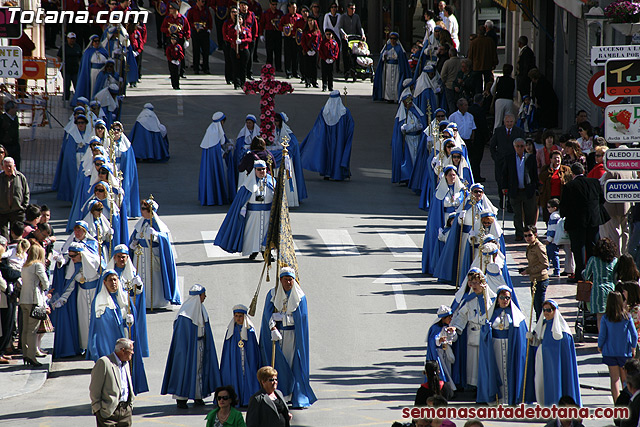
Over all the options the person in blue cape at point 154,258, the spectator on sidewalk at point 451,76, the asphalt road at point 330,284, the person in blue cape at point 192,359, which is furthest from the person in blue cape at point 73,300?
the spectator on sidewalk at point 451,76

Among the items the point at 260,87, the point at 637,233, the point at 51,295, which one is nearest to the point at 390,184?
the point at 260,87

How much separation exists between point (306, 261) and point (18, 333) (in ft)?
17.5

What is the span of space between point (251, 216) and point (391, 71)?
1363 cm

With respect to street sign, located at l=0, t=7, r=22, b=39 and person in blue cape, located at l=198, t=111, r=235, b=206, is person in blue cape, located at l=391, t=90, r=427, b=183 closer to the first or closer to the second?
person in blue cape, located at l=198, t=111, r=235, b=206

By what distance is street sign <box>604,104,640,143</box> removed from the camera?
12.5m

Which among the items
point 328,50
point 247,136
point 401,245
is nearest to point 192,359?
point 401,245

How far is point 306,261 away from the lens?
19531mm

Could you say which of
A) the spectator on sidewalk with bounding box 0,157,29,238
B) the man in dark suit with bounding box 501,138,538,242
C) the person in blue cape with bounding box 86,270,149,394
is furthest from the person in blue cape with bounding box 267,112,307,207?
the person in blue cape with bounding box 86,270,149,394

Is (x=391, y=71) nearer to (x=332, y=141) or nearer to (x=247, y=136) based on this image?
(x=332, y=141)

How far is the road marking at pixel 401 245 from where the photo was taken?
2006 cm

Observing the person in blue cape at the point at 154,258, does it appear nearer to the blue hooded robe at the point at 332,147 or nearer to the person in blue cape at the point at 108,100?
the blue hooded robe at the point at 332,147

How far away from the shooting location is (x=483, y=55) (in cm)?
2791

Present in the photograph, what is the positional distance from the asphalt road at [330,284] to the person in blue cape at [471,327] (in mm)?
625

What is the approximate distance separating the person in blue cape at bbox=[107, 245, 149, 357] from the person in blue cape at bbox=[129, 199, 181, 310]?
6.46ft
